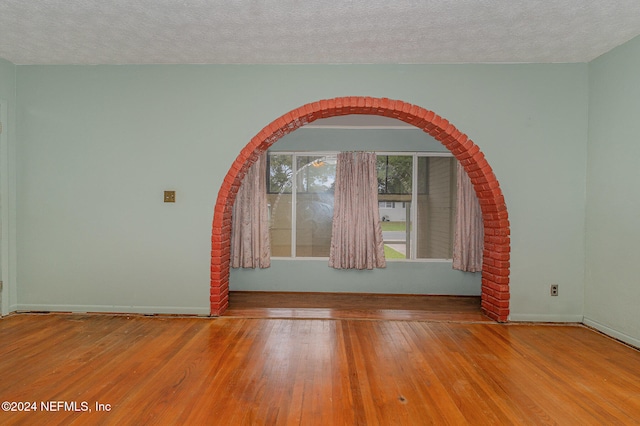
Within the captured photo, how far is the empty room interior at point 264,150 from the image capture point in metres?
2.55

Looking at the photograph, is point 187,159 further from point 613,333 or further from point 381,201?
point 613,333

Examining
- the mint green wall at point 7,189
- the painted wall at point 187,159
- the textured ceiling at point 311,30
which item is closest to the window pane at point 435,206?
the painted wall at point 187,159

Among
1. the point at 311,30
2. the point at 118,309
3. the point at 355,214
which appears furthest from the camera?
the point at 355,214

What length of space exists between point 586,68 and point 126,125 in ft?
14.8

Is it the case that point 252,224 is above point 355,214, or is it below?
below

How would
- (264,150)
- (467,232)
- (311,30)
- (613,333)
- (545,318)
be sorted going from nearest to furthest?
(311,30) → (613,333) → (545,318) → (264,150) → (467,232)

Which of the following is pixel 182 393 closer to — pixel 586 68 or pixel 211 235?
pixel 211 235

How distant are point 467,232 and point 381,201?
4.24 ft

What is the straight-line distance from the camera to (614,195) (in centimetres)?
321

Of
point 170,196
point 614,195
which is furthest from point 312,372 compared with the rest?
point 614,195

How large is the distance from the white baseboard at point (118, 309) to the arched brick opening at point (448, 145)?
248mm

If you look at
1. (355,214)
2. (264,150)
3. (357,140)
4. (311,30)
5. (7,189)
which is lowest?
(355,214)

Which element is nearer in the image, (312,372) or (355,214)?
(312,372)

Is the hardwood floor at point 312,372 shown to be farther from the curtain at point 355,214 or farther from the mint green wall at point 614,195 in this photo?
the curtain at point 355,214
